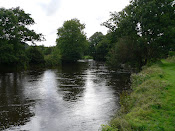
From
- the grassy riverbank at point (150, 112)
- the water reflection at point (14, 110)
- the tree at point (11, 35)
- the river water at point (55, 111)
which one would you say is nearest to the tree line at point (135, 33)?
the tree at point (11, 35)

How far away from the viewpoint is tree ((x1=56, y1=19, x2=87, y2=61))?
204 feet

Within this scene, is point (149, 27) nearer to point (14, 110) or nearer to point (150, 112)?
point (150, 112)

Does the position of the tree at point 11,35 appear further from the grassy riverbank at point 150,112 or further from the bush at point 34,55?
the grassy riverbank at point 150,112

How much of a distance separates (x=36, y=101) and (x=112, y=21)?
2286cm

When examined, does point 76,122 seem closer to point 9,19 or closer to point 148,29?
point 148,29

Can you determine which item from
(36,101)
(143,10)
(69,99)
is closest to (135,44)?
(143,10)

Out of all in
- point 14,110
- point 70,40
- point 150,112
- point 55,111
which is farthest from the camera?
point 70,40

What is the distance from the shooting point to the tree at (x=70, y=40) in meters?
62.3

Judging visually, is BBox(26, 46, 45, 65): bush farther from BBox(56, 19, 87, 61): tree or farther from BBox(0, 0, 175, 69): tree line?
BBox(56, 19, 87, 61): tree

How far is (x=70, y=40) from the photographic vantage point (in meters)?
62.8

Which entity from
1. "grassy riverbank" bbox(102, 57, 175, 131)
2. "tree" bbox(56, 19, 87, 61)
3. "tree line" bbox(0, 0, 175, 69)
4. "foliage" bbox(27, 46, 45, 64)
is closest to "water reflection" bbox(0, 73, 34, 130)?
"grassy riverbank" bbox(102, 57, 175, 131)

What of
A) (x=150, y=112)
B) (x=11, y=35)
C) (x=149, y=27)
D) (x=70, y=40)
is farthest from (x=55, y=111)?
(x=70, y=40)

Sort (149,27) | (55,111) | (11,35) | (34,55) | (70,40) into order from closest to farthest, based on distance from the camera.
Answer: (55,111), (149,27), (11,35), (34,55), (70,40)

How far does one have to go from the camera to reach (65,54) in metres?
61.9
